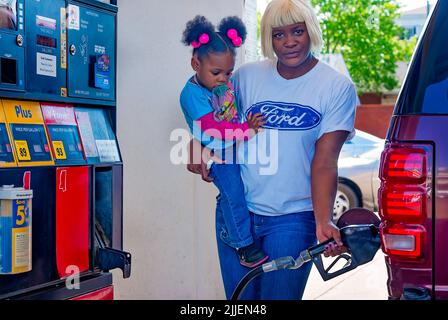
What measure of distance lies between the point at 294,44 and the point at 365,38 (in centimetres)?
2257

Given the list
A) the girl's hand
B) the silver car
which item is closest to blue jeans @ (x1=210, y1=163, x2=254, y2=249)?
the girl's hand

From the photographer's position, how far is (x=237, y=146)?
377cm

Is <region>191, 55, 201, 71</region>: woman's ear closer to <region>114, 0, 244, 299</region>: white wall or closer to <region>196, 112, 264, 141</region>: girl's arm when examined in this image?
<region>196, 112, 264, 141</region>: girl's arm

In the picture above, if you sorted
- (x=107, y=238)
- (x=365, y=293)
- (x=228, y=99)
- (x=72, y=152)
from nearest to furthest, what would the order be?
1. (x=228, y=99)
2. (x=72, y=152)
3. (x=107, y=238)
4. (x=365, y=293)

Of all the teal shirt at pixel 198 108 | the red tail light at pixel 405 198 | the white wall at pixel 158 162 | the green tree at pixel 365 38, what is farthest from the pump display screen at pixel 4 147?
the green tree at pixel 365 38

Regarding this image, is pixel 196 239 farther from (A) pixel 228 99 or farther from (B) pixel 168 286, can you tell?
(A) pixel 228 99

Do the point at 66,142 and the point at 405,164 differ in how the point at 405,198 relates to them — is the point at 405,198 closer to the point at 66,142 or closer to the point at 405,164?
the point at 405,164

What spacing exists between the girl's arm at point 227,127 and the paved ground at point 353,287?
141 inches

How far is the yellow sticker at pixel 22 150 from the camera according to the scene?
3.66 meters

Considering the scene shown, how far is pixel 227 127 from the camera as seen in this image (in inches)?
147

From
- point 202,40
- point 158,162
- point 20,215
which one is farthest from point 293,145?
point 158,162

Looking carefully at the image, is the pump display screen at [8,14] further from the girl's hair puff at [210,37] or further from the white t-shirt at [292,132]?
the white t-shirt at [292,132]
